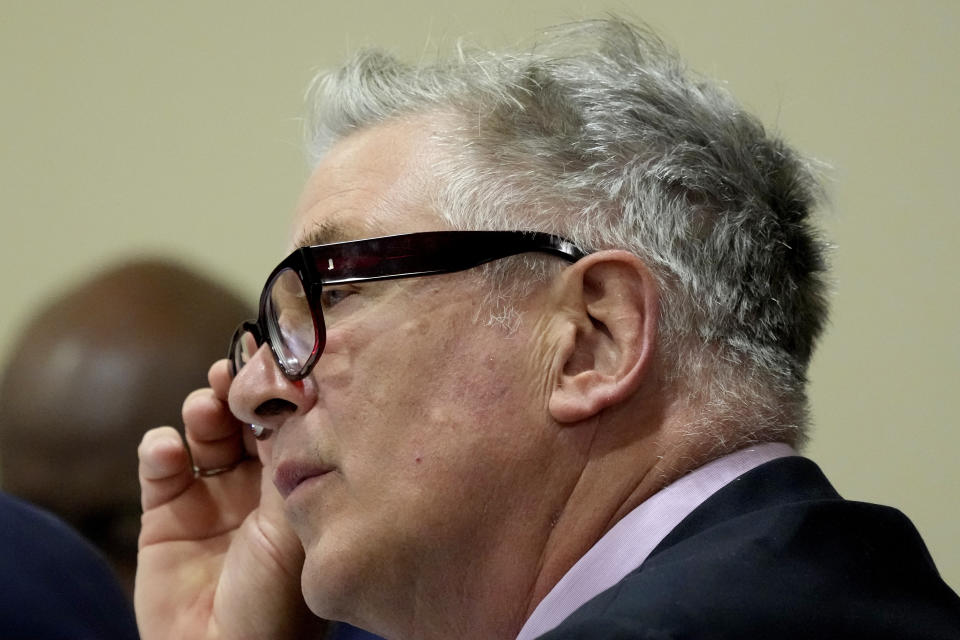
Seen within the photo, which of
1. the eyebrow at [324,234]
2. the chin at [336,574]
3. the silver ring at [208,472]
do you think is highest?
the eyebrow at [324,234]

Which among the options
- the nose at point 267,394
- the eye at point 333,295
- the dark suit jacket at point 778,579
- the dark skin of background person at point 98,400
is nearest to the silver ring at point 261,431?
the nose at point 267,394

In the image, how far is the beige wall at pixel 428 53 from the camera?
192cm

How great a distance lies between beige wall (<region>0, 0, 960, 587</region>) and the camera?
6.31 ft

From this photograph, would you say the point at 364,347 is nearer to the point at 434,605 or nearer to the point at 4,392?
the point at 434,605

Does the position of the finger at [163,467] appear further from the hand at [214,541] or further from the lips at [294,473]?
the lips at [294,473]

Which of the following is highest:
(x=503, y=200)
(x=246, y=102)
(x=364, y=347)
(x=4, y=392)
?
(x=503, y=200)

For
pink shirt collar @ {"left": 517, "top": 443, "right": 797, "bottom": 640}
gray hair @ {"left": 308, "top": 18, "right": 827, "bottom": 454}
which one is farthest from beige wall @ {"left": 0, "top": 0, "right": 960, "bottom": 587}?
pink shirt collar @ {"left": 517, "top": 443, "right": 797, "bottom": 640}

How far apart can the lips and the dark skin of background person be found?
805 millimetres

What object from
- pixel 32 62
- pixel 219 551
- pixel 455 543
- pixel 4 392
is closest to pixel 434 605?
pixel 455 543

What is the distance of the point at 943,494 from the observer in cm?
190

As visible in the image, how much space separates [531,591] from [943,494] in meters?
1.11

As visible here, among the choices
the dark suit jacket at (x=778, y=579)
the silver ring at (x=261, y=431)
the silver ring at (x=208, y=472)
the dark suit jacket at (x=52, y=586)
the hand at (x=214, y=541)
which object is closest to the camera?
the dark suit jacket at (x=778, y=579)

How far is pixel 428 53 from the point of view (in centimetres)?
133

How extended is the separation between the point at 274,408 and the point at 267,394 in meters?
0.03
